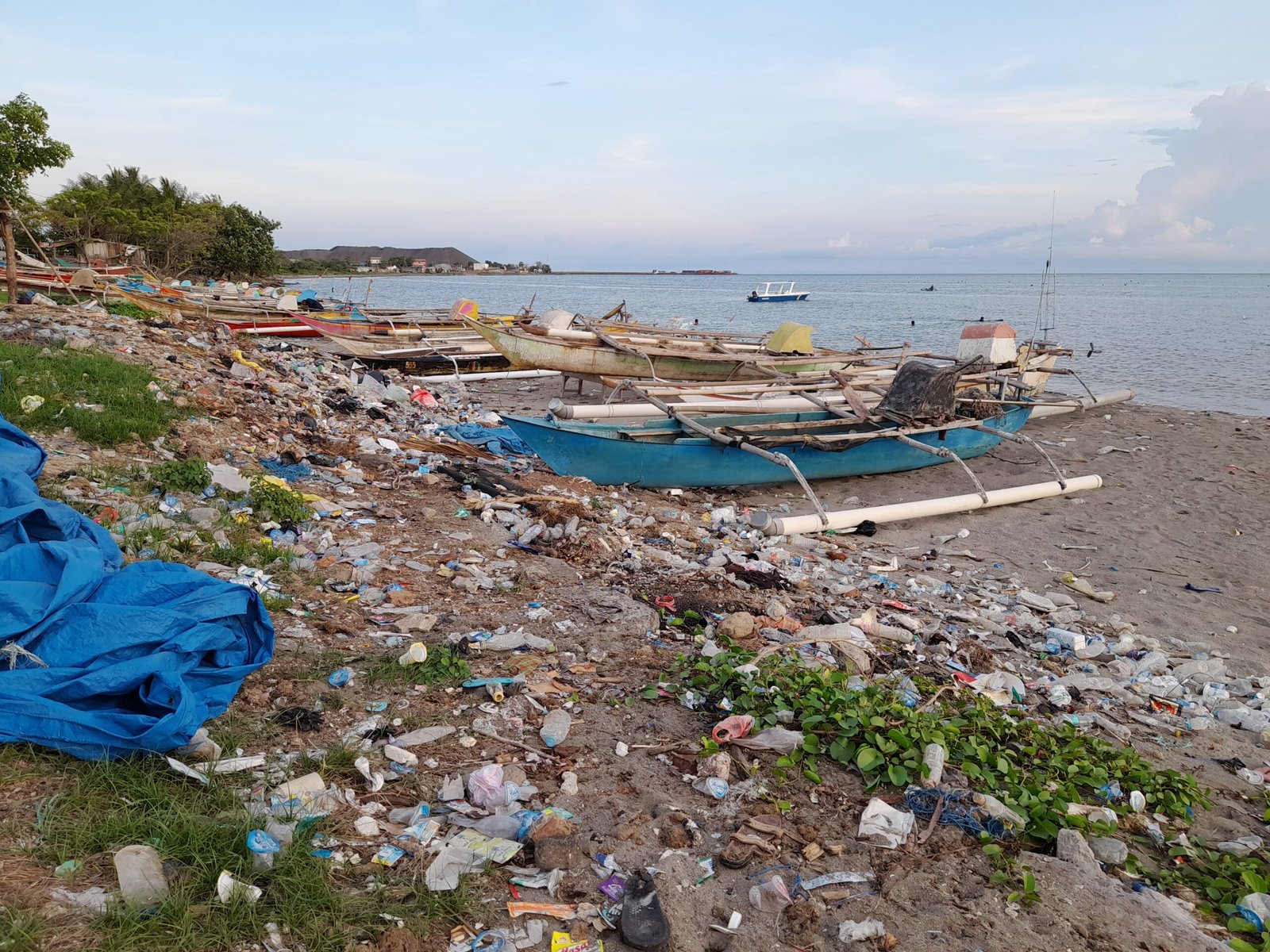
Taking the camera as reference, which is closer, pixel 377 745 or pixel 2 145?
pixel 377 745

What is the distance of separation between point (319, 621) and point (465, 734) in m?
1.43

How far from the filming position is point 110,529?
4.75 m

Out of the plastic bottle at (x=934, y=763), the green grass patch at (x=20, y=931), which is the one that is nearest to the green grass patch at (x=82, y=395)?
the green grass patch at (x=20, y=931)

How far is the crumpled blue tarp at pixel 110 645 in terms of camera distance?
104 inches

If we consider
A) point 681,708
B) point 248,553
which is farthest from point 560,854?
point 248,553

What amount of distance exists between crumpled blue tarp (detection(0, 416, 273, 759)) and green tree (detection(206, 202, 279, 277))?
44.9 meters

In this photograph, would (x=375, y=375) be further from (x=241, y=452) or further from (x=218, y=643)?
(x=218, y=643)

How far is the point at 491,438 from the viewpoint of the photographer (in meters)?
10.1

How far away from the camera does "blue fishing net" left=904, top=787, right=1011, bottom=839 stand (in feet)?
9.73

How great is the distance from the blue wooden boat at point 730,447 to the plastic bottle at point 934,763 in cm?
557

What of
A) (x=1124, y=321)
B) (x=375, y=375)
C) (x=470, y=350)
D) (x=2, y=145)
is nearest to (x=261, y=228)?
(x=2, y=145)

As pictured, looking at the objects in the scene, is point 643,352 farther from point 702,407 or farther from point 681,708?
point 681,708

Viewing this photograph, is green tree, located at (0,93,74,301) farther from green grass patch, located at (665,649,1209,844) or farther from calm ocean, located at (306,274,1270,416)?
green grass patch, located at (665,649,1209,844)

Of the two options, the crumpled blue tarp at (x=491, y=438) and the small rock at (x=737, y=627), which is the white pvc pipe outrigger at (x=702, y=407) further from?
the small rock at (x=737, y=627)
